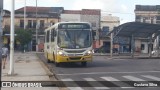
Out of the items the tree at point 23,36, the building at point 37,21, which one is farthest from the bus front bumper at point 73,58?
the building at point 37,21

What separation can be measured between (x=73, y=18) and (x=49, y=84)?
2920 inches

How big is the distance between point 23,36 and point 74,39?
2079 inches

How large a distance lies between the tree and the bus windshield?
5183 centimetres

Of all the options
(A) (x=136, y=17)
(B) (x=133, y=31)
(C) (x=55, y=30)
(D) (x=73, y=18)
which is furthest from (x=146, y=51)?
(C) (x=55, y=30)

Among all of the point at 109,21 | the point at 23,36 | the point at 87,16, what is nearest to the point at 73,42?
the point at 23,36

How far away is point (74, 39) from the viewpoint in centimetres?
2898

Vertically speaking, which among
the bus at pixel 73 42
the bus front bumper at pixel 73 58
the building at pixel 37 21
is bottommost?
the bus front bumper at pixel 73 58

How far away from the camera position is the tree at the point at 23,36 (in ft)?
267

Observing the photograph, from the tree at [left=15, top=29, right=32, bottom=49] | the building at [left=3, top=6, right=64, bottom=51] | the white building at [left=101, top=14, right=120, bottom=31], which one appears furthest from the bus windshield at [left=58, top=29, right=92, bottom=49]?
the white building at [left=101, top=14, right=120, bottom=31]

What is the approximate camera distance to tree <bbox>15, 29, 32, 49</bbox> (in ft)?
267

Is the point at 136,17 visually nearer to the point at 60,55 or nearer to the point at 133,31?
the point at 133,31

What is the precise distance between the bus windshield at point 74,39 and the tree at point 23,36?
170 feet

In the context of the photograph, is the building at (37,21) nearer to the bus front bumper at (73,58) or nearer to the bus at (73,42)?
the bus at (73,42)

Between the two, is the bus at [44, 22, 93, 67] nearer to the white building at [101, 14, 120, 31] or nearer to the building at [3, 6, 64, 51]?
the building at [3, 6, 64, 51]
